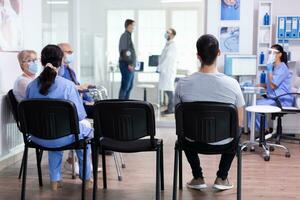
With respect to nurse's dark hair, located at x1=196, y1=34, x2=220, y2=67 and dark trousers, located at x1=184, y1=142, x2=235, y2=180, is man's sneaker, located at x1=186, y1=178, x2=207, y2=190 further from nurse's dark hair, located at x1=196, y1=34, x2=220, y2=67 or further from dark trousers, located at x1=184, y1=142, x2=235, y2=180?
nurse's dark hair, located at x1=196, y1=34, x2=220, y2=67

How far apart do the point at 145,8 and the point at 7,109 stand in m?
4.04

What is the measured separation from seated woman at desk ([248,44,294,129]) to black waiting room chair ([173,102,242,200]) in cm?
240

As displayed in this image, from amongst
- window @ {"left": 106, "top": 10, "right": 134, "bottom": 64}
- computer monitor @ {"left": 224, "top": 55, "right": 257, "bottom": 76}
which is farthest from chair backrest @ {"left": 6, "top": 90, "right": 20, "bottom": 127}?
window @ {"left": 106, "top": 10, "right": 134, "bottom": 64}

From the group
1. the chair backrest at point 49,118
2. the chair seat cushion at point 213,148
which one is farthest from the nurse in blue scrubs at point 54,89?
the chair seat cushion at point 213,148

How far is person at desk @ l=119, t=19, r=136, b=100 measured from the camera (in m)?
6.84

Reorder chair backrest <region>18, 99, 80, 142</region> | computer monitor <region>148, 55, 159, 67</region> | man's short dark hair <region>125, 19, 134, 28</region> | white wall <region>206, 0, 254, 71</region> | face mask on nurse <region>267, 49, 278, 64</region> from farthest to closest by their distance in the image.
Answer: computer monitor <region>148, 55, 159, 67</region>, man's short dark hair <region>125, 19, 134, 28</region>, white wall <region>206, 0, 254, 71</region>, face mask on nurse <region>267, 49, 278, 64</region>, chair backrest <region>18, 99, 80, 142</region>

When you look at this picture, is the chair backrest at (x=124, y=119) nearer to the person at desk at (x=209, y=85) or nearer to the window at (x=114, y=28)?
the person at desk at (x=209, y=85)

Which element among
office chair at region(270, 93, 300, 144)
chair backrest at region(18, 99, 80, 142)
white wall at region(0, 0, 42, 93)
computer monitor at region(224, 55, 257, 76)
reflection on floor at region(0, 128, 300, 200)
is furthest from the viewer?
computer monitor at region(224, 55, 257, 76)

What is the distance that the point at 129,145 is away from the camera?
2852mm

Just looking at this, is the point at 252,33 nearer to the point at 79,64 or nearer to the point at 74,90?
the point at 79,64

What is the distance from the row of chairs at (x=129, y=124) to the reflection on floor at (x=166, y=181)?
408 mm

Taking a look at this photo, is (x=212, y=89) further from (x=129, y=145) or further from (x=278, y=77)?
(x=278, y=77)

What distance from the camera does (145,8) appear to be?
7.20 m

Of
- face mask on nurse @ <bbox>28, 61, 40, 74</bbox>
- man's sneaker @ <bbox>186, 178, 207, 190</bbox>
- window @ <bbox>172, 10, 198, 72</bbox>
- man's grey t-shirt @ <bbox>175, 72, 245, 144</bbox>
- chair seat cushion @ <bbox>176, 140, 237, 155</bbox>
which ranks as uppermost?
window @ <bbox>172, 10, 198, 72</bbox>
